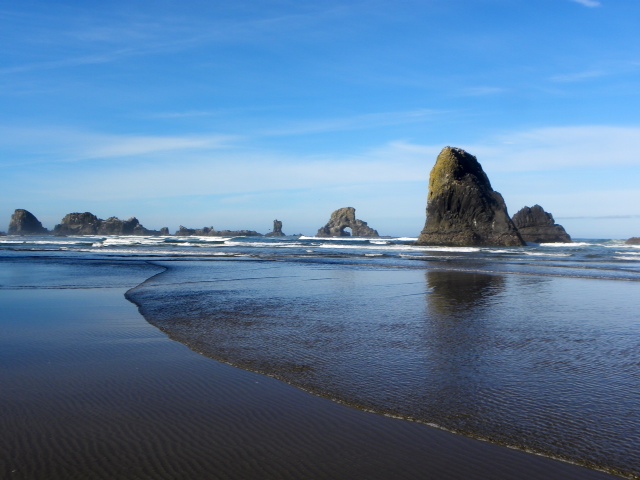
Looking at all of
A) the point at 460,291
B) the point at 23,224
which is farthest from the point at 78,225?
the point at 460,291

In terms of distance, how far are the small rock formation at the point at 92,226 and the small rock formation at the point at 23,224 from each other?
876cm

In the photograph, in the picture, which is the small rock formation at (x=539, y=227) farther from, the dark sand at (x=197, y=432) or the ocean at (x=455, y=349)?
the dark sand at (x=197, y=432)

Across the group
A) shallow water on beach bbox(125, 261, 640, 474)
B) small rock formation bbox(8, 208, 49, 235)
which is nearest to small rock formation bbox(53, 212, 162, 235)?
small rock formation bbox(8, 208, 49, 235)

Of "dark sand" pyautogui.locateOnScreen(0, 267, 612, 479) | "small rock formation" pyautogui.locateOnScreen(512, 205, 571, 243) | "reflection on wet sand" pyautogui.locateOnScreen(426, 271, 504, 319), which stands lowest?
"dark sand" pyautogui.locateOnScreen(0, 267, 612, 479)

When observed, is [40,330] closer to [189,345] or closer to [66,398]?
[189,345]

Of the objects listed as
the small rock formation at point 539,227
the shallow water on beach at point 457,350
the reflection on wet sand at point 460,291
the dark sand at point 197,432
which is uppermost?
the small rock formation at point 539,227

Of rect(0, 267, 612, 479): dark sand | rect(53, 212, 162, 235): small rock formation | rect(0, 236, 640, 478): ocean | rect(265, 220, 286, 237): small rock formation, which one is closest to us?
rect(0, 267, 612, 479): dark sand

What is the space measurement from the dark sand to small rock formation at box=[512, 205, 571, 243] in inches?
2637

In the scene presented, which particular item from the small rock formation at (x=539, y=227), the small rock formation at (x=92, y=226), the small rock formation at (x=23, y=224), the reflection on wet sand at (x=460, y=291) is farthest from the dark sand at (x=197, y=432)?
the small rock formation at (x=23, y=224)

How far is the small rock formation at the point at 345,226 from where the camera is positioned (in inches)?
4931

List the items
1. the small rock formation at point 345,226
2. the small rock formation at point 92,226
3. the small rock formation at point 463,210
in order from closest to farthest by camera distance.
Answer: the small rock formation at point 463,210 < the small rock formation at point 345,226 < the small rock formation at point 92,226

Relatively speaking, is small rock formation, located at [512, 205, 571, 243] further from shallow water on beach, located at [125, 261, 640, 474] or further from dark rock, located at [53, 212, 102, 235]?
dark rock, located at [53, 212, 102, 235]

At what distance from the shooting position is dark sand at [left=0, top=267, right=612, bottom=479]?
3.60 meters

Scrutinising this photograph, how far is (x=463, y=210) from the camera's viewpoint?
183ft
